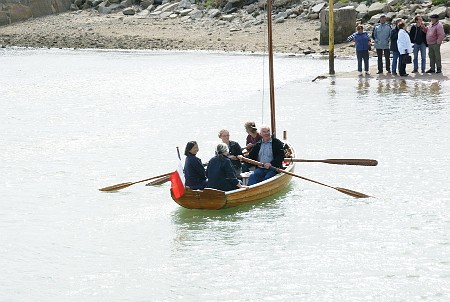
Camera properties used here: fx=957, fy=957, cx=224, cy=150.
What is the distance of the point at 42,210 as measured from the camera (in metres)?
16.7

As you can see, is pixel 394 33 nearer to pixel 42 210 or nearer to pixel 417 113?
pixel 417 113

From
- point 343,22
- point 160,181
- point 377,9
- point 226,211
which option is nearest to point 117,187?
point 160,181

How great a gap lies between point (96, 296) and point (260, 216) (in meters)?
4.28

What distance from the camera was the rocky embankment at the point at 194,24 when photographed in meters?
41.7

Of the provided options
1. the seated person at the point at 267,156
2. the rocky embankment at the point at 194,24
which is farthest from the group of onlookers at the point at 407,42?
the seated person at the point at 267,156

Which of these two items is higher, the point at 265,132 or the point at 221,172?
the point at 265,132

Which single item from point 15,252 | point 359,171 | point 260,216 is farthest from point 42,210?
point 359,171

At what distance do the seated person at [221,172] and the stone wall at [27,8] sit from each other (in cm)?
4957

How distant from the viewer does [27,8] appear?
6369 cm

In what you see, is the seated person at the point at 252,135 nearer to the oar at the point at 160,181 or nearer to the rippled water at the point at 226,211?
the rippled water at the point at 226,211

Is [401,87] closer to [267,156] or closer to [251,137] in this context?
[251,137]

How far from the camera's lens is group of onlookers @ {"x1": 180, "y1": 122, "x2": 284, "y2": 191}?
15586 mm

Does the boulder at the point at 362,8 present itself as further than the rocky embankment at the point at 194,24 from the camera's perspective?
Yes

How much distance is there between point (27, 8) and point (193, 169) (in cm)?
5066
